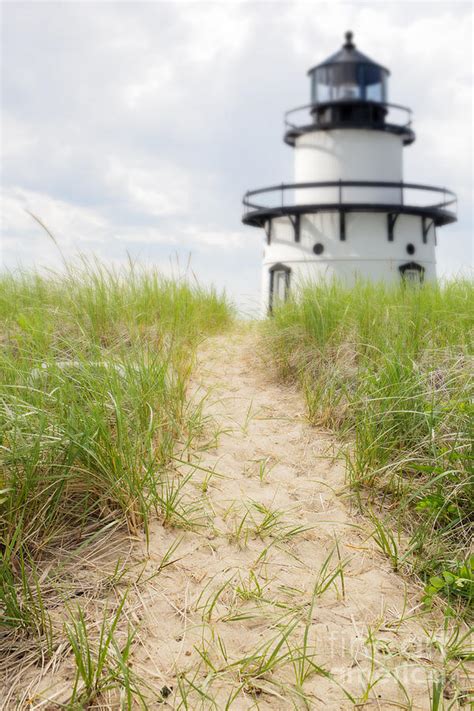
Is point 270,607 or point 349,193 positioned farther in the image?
point 349,193

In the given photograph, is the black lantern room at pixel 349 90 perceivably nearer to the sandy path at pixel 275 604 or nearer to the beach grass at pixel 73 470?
the beach grass at pixel 73 470

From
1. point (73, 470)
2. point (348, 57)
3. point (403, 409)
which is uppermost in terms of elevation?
point (348, 57)

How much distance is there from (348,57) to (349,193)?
4.35 meters

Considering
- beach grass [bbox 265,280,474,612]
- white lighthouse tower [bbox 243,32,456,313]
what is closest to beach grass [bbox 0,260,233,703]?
beach grass [bbox 265,280,474,612]

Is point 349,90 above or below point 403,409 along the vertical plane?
above

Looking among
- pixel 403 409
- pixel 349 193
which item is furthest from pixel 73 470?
pixel 349 193

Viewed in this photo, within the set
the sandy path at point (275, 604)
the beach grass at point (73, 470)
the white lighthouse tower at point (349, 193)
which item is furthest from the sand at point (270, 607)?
the white lighthouse tower at point (349, 193)

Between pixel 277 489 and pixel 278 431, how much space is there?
2.68 ft

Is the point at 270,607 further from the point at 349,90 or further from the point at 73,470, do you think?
the point at 349,90

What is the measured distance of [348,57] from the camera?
56.6 ft

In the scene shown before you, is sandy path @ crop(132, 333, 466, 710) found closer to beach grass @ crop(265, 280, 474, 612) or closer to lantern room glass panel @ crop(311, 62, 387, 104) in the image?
beach grass @ crop(265, 280, 474, 612)

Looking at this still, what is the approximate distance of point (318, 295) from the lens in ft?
Answer: 18.3

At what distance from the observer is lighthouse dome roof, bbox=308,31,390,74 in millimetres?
17172

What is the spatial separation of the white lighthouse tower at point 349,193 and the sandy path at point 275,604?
544 inches
